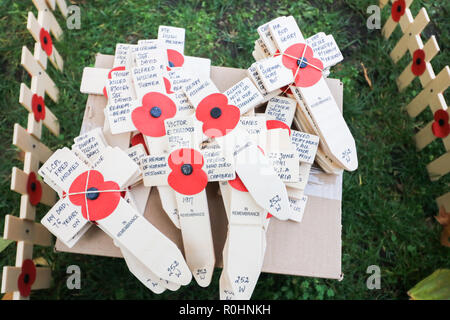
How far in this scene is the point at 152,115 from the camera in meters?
1.15

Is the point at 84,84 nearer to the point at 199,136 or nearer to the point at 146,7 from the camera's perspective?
the point at 199,136

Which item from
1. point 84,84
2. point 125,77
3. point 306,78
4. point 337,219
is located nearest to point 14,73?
point 84,84

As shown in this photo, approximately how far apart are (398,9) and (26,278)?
83.5 inches

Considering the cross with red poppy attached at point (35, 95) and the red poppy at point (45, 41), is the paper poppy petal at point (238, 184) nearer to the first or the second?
the cross with red poppy attached at point (35, 95)

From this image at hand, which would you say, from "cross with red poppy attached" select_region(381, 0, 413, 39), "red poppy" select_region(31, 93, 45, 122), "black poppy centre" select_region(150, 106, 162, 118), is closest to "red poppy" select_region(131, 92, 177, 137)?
"black poppy centre" select_region(150, 106, 162, 118)

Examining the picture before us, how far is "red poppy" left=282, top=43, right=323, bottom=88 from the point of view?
3.89 ft

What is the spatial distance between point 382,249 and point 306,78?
105 cm

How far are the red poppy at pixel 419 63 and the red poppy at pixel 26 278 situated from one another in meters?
1.91

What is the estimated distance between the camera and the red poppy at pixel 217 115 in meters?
1.10

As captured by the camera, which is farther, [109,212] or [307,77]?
[307,77]

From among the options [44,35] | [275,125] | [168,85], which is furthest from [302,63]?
[44,35]

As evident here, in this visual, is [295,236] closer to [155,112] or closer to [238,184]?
[238,184]

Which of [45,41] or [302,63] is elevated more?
[45,41]

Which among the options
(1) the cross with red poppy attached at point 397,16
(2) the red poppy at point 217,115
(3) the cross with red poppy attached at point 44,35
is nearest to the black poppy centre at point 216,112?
(2) the red poppy at point 217,115
